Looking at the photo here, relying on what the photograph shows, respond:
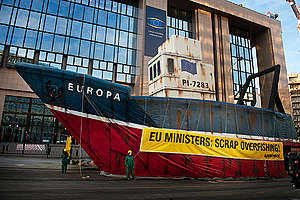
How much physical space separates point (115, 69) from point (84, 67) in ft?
19.0

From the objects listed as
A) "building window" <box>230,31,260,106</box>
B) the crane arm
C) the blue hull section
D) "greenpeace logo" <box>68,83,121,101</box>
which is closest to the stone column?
"building window" <box>230,31,260,106</box>

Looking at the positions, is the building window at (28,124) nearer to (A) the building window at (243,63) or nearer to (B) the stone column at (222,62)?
(B) the stone column at (222,62)

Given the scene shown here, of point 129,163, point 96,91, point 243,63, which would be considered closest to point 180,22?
point 243,63

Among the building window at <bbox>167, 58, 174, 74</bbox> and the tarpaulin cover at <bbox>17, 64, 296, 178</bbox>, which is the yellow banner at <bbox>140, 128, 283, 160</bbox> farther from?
the building window at <bbox>167, 58, 174, 74</bbox>

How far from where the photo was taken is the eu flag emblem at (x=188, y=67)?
17219 millimetres

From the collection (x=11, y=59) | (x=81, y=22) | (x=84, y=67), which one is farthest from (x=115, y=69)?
(x=11, y=59)

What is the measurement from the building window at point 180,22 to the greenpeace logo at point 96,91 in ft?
124

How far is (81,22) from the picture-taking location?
124 ft

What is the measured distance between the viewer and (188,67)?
17.4m

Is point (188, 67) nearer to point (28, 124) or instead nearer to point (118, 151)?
point (118, 151)

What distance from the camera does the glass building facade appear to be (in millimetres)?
32906

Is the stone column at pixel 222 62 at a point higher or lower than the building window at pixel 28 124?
higher

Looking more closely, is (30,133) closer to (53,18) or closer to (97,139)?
(53,18)

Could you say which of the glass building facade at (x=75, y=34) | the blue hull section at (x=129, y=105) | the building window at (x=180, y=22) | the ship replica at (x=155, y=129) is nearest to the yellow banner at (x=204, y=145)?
the ship replica at (x=155, y=129)
